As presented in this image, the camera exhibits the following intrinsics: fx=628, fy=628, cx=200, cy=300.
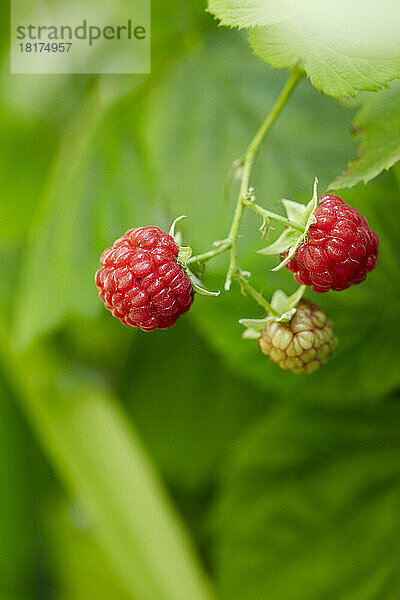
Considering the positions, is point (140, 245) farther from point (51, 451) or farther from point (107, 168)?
point (51, 451)

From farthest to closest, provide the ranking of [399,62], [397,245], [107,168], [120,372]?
[120,372], [107,168], [397,245], [399,62]

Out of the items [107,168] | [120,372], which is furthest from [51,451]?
[107,168]

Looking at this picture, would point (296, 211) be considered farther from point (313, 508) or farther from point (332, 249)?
point (313, 508)

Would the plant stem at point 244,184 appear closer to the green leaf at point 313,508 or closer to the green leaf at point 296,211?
the green leaf at point 296,211

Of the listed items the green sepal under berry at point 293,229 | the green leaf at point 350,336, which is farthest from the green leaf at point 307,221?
the green leaf at point 350,336

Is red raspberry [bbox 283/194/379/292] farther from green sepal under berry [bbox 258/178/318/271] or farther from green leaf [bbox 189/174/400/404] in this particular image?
green leaf [bbox 189/174/400/404]

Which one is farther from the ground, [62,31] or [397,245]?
[62,31]

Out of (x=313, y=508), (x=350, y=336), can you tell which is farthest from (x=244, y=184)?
(x=313, y=508)
